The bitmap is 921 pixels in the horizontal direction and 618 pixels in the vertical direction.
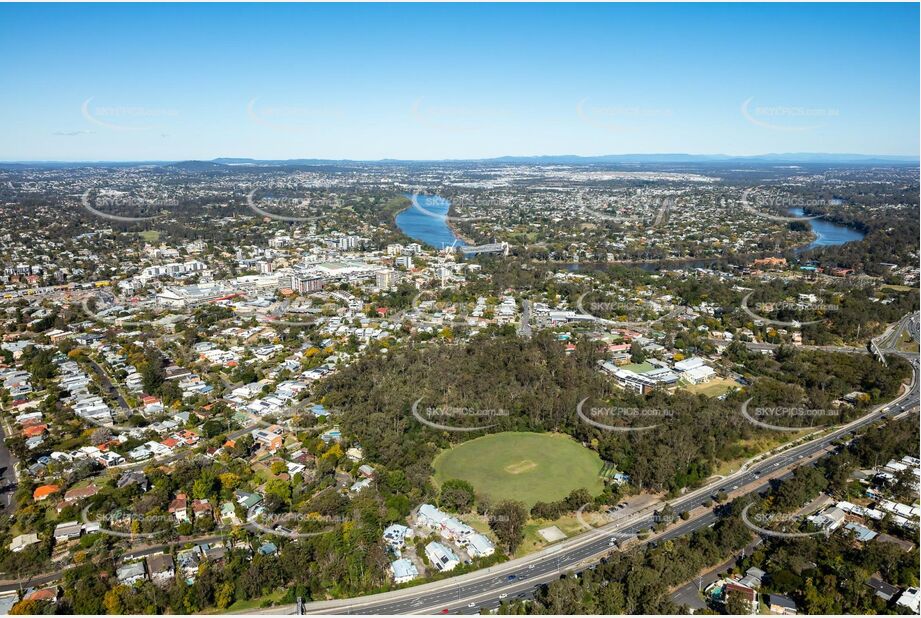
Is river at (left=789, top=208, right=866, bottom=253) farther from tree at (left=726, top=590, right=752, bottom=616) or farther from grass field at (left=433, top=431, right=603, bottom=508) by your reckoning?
tree at (left=726, top=590, right=752, bottom=616)

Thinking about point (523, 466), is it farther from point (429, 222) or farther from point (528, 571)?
point (429, 222)

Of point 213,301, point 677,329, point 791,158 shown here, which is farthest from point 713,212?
point 791,158

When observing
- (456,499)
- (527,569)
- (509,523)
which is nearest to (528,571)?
(527,569)

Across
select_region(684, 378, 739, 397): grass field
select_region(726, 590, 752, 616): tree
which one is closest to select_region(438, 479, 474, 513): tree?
select_region(726, 590, 752, 616): tree

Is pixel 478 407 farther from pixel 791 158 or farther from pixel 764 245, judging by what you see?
pixel 791 158

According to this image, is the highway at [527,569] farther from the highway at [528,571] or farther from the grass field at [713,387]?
the grass field at [713,387]

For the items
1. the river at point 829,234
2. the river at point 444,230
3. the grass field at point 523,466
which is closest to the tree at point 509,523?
the grass field at point 523,466
